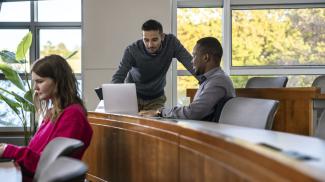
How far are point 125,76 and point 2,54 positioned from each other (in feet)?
6.89

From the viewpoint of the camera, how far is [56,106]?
8.49 ft

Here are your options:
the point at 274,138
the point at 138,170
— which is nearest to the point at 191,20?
the point at 138,170

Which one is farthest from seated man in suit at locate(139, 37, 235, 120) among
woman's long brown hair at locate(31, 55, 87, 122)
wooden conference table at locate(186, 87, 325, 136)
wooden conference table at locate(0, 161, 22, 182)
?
wooden conference table at locate(0, 161, 22, 182)

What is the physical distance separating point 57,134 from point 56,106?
0.22 m

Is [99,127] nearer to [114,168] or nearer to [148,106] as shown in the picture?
[114,168]

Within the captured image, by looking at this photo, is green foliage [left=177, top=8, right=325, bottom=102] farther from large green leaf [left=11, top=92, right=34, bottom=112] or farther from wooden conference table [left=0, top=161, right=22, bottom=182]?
wooden conference table [left=0, top=161, right=22, bottom=182]

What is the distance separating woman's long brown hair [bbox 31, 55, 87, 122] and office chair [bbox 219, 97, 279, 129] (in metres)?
0.82

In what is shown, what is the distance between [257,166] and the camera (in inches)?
53.6

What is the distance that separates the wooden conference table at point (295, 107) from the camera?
11.0 ft

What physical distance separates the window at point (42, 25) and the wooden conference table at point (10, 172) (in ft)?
13.6

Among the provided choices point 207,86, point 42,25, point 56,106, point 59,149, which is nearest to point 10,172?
point 59,149

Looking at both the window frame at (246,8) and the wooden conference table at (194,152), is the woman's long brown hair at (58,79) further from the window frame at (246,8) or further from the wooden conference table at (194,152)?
the window frame at (246,8)

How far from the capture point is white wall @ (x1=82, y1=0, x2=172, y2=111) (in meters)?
5.99

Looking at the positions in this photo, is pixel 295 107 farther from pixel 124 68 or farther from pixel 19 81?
pixel 19 81
